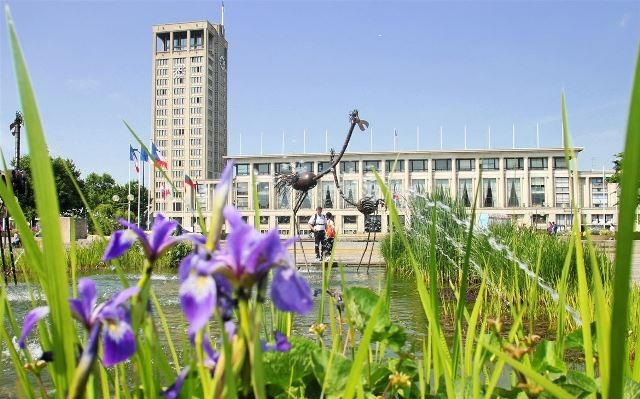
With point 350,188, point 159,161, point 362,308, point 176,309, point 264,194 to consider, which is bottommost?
point 176,309

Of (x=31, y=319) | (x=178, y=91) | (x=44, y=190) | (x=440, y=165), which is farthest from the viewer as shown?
(x=178, y=91)

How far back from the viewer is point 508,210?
67.7 metres

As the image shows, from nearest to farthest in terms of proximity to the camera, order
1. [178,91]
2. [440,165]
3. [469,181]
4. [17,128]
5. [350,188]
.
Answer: [17,128], [440,165], [469,181], [350,188], [178,91]

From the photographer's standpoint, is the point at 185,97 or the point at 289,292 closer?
the point at 289,292

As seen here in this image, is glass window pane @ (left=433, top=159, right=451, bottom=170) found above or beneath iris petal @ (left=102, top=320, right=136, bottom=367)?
above

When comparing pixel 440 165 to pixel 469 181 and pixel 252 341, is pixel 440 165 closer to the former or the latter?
pixel 469 181

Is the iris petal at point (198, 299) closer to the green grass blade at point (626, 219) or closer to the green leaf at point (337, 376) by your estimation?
the green grass blade at point (626, 219)

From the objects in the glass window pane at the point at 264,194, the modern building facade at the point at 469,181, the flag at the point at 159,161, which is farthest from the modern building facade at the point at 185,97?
the flag at the point at 159,161

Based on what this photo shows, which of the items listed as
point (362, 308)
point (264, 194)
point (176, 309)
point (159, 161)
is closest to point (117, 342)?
point (362, 308)

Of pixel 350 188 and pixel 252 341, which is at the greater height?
pixel 350 188

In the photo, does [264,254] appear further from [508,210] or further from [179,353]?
[508,210]

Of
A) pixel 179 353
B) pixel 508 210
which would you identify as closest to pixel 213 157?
pixel 508 210

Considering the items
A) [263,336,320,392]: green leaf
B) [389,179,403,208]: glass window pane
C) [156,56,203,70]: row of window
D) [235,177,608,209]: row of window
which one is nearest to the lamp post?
[389,179,403,208]: glass window pane

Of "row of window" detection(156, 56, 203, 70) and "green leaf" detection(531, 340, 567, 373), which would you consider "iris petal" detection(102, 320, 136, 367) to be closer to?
"green leaf" detection(531, 340, 567, 373)
